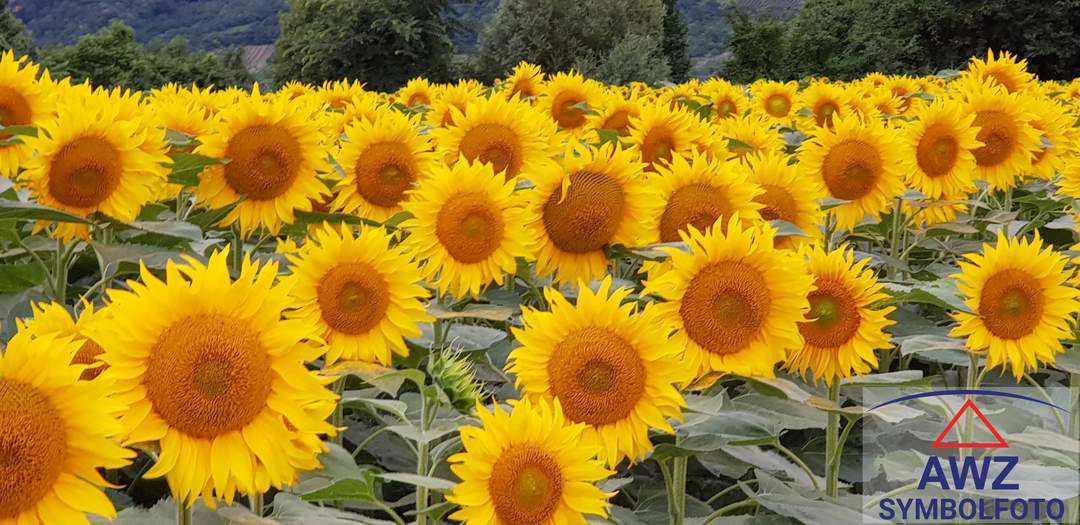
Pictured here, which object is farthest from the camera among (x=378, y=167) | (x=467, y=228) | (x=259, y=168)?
(x=378, y=167)

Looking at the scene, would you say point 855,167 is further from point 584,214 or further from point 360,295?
point 360,295

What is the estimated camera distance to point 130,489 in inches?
79.2

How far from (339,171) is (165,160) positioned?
0.73 metres

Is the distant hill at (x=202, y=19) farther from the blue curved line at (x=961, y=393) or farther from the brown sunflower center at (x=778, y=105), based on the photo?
the blue curved line at (x=961, y=393)

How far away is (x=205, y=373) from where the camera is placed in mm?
1427

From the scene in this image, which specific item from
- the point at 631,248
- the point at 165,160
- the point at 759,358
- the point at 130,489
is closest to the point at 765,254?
the point at 759,358

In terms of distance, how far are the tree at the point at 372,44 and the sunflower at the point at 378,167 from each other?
34.9m

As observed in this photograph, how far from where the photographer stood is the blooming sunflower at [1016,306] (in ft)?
7.72

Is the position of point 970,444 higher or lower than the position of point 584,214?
lower

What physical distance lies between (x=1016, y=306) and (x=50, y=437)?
6.94 ft

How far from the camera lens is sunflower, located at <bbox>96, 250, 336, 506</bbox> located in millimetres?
1427

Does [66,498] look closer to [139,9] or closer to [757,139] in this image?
[757,139]

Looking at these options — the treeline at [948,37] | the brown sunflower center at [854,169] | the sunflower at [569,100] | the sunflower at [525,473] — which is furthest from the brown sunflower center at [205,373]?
the treeline at [948,37]

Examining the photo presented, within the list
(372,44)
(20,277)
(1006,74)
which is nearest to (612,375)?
(20,277)
